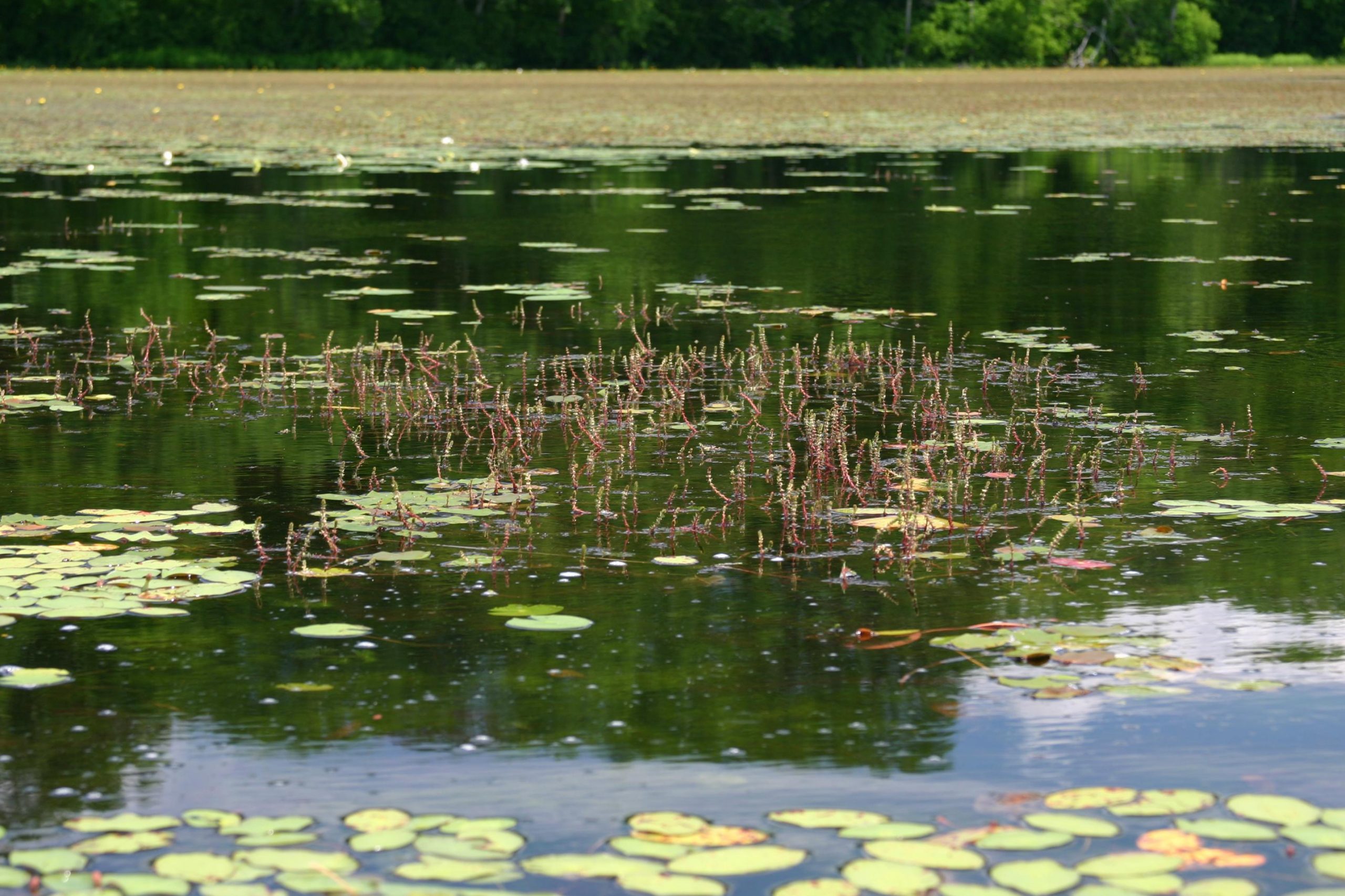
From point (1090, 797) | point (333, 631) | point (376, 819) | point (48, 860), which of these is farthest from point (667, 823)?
point (333, 631)

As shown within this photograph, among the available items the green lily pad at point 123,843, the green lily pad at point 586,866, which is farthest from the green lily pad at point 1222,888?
the green lily pad at point 123,843

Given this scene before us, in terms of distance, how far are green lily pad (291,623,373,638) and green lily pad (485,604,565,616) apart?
1.09ft

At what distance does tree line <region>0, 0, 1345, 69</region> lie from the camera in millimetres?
58531

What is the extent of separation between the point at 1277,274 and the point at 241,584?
8.59 meters

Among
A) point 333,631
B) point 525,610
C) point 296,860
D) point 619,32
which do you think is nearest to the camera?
point 296,860

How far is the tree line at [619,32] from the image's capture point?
192ft

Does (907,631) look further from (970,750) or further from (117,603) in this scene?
(117,603)

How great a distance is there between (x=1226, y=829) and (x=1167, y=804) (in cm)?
16

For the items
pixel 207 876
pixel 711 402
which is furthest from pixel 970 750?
pixel 711 402

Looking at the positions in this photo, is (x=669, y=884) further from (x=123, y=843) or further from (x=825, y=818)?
(x=123, y=843)

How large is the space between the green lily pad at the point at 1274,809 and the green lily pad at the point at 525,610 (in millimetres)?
1867

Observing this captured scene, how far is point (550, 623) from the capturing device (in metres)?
4.86

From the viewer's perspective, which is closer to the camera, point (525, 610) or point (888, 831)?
point (888, 831)

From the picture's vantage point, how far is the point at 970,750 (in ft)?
13.0
